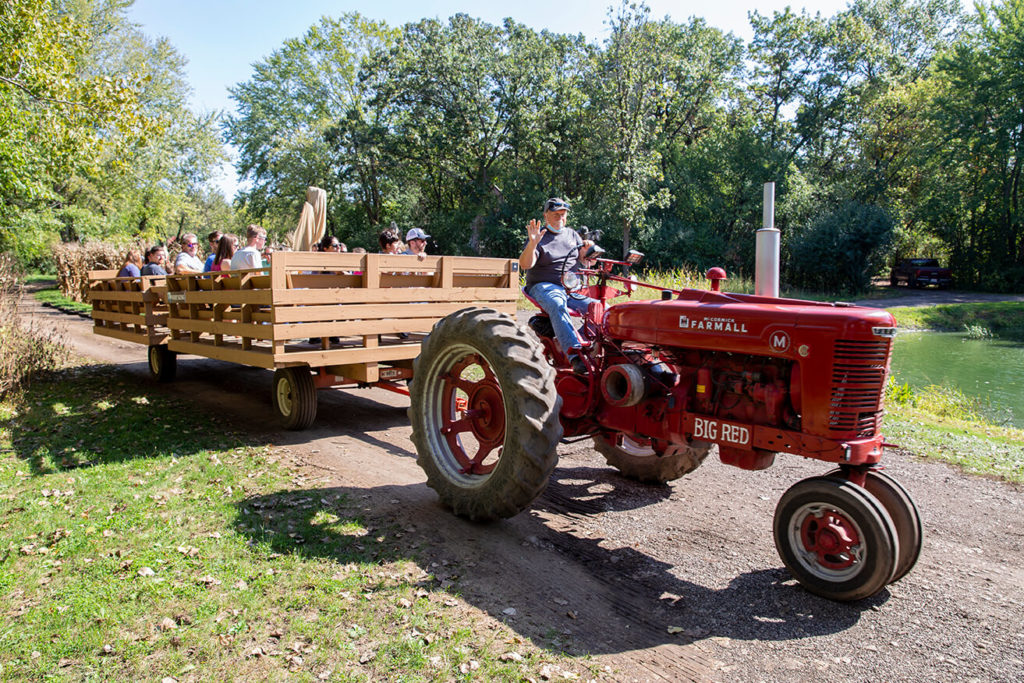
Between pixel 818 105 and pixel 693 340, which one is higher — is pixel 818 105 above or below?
above

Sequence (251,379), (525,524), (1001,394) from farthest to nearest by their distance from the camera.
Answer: (1001,394), (251,379), (525,524)

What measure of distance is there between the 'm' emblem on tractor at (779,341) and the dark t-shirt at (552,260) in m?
1.77

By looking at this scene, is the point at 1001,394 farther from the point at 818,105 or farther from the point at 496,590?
the point at 818,105

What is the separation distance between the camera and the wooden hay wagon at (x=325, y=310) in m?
5.90

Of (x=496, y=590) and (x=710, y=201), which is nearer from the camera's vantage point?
(x=496, y=590)

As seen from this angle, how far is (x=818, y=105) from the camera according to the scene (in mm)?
35688

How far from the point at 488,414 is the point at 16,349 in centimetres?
715

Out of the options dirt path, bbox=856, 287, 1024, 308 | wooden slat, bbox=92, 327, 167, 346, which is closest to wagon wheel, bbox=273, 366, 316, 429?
wooden slat, bbox=92, 327, 167, 346

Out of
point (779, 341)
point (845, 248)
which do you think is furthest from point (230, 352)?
point (845, 248)

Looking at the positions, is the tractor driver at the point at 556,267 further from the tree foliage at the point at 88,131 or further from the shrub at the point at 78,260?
the shrub at the point at 78,260

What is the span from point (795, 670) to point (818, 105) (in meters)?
38.8

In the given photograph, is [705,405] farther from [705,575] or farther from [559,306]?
[559,306]

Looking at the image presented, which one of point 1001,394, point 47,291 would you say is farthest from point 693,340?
point 47,291

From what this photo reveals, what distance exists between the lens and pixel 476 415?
184 inches
